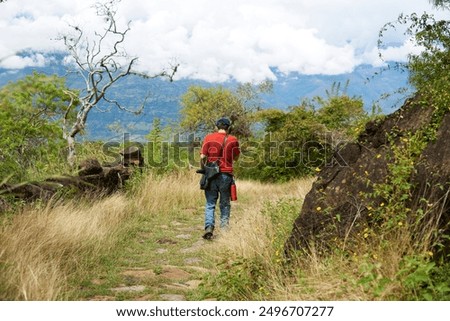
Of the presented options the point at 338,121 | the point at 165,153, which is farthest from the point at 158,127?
the point at 338,121

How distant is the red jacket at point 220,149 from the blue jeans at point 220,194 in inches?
6.6

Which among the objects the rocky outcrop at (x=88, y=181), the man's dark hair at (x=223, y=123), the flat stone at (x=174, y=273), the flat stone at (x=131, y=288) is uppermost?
the man's dark hair at (x=223, y=123)

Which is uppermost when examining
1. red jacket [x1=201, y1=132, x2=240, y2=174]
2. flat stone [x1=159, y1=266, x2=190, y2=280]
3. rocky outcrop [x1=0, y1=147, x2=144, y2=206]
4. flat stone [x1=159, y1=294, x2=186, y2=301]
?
red jacket [x1=201, y1=132, x2=240, y2=174]

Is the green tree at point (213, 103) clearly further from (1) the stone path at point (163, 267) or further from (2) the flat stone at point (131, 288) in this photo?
(2) the flat stone at point (131, 288)

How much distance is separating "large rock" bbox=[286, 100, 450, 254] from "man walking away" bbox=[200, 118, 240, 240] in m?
2.96

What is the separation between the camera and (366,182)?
17.8 feet

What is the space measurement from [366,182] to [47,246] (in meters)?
3.45

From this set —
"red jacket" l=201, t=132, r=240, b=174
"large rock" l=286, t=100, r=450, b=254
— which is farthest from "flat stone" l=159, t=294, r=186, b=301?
"red jacket" l=201, t=132, r=240, b=174

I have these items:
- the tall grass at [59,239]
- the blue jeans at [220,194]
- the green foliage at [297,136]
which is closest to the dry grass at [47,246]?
the tall grass at [59,239]

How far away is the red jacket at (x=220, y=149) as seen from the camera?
8990 mm

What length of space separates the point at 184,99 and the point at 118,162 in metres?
46.8

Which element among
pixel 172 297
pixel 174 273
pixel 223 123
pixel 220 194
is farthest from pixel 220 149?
pixel 172 297

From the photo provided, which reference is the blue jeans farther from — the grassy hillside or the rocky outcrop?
the rocky outcrop

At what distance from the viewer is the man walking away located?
9.01 m
